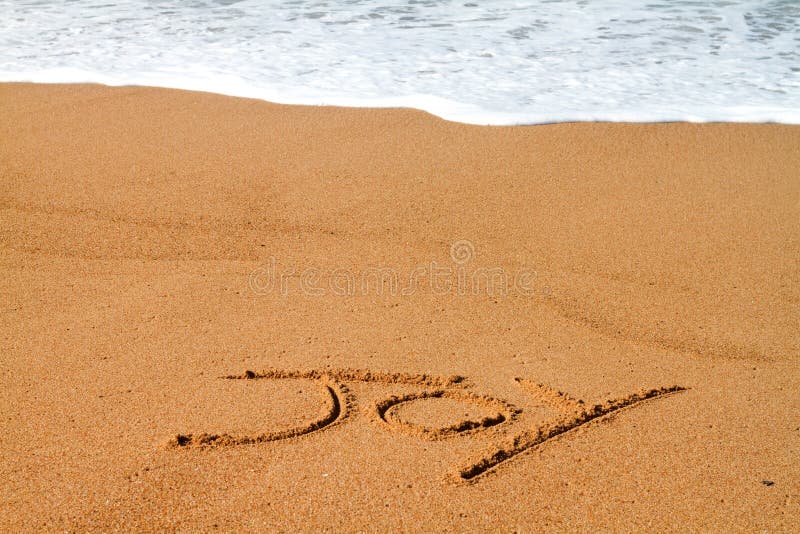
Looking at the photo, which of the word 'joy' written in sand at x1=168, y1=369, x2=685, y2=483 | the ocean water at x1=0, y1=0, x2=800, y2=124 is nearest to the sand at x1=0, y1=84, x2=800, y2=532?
the word 'joy' written in sand at x1=168, y1=369, x2=685, y2=483

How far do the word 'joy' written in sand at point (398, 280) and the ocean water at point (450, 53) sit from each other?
1623mm

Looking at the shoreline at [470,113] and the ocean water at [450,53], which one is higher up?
the ocean water at [450,53]

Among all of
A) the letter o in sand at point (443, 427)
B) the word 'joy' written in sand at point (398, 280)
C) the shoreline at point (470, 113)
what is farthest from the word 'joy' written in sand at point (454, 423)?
the shoreline at point (470, 113)

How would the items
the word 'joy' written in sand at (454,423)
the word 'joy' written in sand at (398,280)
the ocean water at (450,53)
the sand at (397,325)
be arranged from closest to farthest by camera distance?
1. the sand at (397,325)
2. the word 'joy' written in sand at (454,423)
3. the word 'joy' written in sand at (398,280)
4. the ocean water at (450,53)

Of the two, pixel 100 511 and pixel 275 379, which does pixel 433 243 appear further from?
pixel 100 511

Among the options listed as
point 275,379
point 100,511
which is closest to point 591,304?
point 275,379

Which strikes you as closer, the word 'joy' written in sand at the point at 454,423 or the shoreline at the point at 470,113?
the word 'joy' written in sand at the point at 454,423

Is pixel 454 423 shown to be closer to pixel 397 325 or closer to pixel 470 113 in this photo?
pixel 397 325

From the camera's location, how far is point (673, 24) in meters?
6.13

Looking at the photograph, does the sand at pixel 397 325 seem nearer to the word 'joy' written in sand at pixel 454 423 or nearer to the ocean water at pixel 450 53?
the word 'joy' written in sand at pixel 454 423

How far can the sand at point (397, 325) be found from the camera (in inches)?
73.5

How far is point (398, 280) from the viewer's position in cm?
287

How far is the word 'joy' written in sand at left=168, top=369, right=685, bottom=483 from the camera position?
200 cm

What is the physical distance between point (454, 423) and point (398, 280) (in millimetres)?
866
